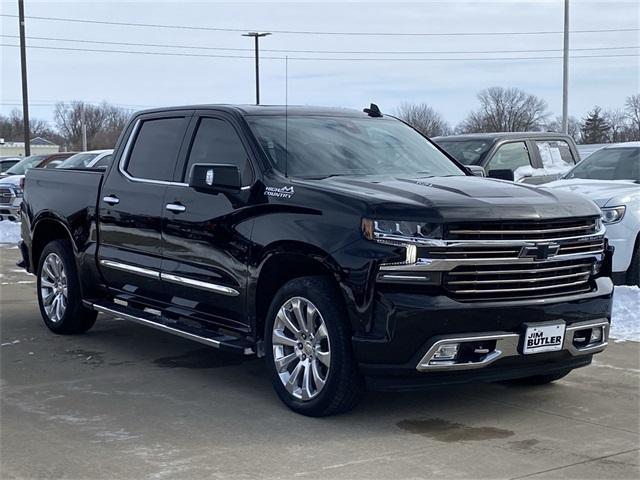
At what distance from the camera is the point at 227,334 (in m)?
6.51

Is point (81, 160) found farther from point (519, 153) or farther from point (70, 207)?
point (70, 207)

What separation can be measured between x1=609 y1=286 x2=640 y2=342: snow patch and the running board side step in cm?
376

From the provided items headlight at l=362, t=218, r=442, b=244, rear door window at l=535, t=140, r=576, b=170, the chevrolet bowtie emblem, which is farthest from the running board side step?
rear door window at l=535, t=140, r=576, b=170

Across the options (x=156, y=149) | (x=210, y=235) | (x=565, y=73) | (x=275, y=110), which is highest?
(x=565, y=73)

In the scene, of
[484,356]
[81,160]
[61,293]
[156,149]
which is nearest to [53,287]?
[61,293]

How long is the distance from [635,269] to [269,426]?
5.71 m

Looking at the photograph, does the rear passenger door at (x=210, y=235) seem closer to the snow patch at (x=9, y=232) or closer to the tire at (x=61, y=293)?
the tire at (x=61, y=293)

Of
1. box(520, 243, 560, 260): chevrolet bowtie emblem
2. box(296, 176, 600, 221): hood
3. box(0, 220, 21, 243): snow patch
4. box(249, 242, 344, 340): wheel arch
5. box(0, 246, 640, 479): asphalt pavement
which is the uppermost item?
box(296, 176, 600, 221): hood

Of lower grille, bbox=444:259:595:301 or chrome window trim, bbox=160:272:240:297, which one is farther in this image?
chrome window trim, bbox=160:272:240:297

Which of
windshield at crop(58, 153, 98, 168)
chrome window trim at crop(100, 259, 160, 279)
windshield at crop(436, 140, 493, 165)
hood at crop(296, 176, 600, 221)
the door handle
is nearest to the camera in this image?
hood at crop(296, 176, 600, 221)

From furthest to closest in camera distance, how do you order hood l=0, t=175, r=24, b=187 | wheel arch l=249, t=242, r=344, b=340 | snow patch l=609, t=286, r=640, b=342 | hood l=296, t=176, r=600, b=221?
hood l=0, t=175, r=24, b=187
snow patch l=609, t=286, r=640, b=342
wheel arch l=249, t=242, r=344, b=340
hood l=296, t=176, r=600, b=221

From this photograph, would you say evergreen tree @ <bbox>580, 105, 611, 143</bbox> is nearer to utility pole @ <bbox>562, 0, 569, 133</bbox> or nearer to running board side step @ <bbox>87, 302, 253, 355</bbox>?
utility pole @ <bbox>562, 0, 569, 133</bbox>

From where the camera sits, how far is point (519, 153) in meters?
13.4

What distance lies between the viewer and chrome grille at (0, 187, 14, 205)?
70.2 ft
